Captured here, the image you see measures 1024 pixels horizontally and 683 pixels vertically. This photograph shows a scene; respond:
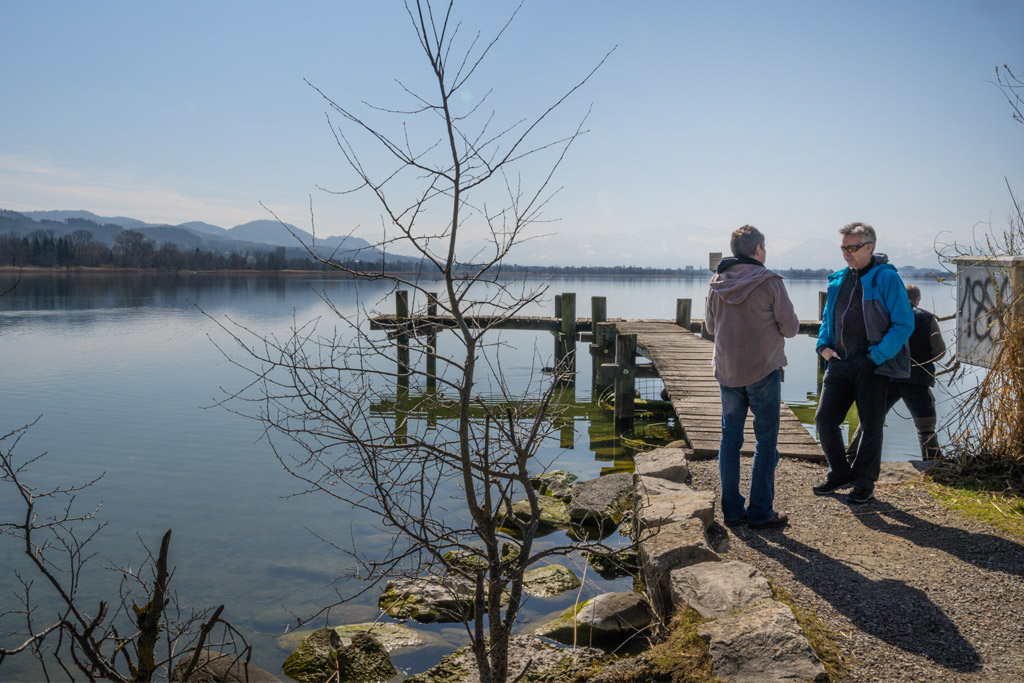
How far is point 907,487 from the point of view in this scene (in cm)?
527

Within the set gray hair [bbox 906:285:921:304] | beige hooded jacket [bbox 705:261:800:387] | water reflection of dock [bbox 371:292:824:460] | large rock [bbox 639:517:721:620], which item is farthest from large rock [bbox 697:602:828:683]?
gray hair [bbox 906:285:921:304]

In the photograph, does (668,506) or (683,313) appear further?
(683,313)

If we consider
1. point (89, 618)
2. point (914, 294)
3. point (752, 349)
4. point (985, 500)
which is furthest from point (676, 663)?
point (914, 294)

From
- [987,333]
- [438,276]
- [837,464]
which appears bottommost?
[837,464]

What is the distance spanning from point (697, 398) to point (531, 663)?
508 centimetres

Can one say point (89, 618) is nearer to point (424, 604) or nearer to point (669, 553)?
point (424, 604)

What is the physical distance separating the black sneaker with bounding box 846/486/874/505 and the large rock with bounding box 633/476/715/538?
106cm

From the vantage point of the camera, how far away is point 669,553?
4.05 meters

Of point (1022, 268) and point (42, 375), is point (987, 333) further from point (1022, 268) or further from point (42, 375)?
point (42, 375)

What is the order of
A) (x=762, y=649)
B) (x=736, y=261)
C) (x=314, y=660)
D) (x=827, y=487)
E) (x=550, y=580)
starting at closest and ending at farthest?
(x=762, y=649) → (x=736, y=261) → (x=314, y=660) → (x=827, y=487) → (x=550, y=580)

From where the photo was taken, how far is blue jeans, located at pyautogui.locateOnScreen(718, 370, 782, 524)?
4.39 metres

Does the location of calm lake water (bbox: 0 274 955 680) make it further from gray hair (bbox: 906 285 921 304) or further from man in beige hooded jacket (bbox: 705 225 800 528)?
gray hair (bbox: 906 285 921 304)

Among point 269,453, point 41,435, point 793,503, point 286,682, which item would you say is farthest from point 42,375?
point 793,503

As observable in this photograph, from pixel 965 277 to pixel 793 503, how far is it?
2496 mm
